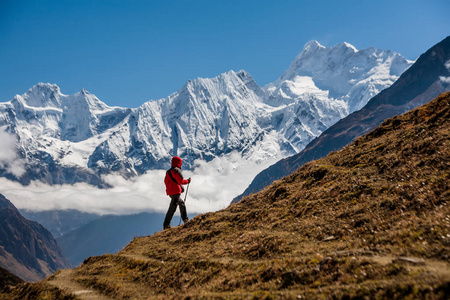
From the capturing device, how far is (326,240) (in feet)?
32.1

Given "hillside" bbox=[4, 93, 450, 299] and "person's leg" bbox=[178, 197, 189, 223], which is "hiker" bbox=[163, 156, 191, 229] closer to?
"person's leg" bbox=[178, 197, 189, 223]

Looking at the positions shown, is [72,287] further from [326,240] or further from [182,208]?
[326,240]

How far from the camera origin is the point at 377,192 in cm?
1164

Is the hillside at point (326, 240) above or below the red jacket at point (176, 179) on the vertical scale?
below

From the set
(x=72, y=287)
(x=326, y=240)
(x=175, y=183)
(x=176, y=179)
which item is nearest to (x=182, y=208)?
(x=175, y=183)

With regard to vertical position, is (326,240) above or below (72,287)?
below

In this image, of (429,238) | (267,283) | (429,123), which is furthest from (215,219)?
(429,123)

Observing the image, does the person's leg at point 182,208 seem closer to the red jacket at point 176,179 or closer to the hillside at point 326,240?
the red jacket at point 176,179

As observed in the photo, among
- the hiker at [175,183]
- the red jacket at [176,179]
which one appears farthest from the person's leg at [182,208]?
the red jacket at [176,179]

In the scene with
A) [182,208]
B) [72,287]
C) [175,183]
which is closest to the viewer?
[72,287]

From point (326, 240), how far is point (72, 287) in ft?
34.7

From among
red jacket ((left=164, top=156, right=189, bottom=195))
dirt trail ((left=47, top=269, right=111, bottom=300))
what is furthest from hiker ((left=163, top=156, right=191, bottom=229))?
dirt trail ((left=47, top=269, right=111, bottom=300))

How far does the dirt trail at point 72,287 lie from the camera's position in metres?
10.9

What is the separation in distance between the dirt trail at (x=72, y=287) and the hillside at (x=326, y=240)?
45 millimetres
